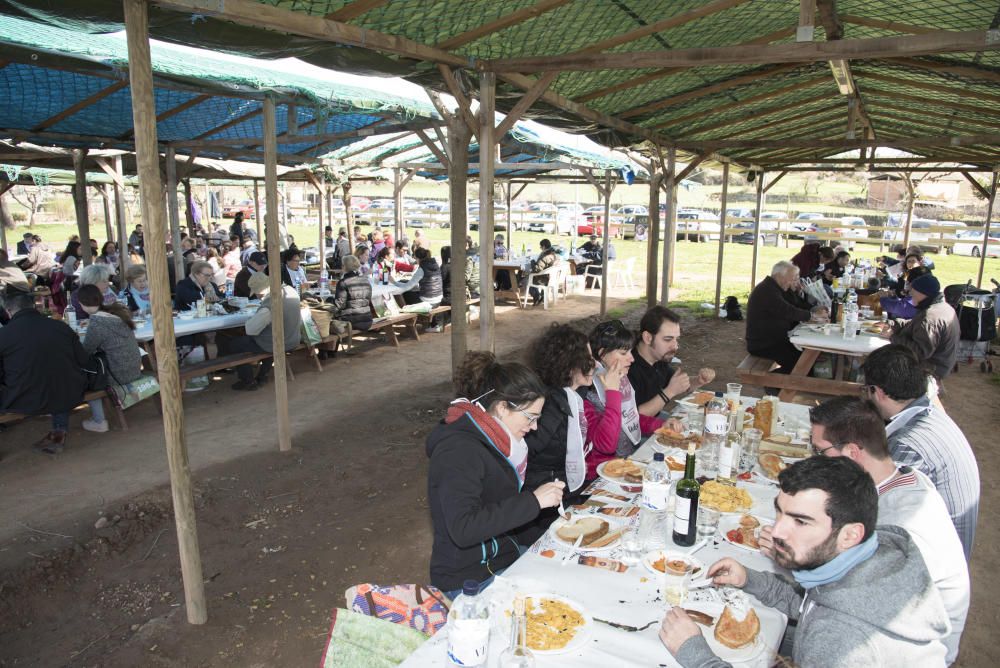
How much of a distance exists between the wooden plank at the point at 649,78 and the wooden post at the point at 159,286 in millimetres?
4248

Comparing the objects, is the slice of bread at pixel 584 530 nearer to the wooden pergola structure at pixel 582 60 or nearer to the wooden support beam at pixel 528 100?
the wooden pergola structure at pixel 582 60

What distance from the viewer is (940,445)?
256 cm

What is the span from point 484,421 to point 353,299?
6.23 metres

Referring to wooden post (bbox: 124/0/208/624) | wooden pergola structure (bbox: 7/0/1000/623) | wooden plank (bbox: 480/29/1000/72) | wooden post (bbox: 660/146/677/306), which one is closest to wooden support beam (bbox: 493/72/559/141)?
wooden pergola structure (bbox: 7/0/1000/623)

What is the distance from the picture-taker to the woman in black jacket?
8297mm

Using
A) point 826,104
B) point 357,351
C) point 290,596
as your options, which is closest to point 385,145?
point 357,351

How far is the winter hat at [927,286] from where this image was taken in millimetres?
5859

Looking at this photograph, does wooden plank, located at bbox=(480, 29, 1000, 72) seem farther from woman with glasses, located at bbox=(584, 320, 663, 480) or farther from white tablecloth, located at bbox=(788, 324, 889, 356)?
white tablecloth, located at bbox=(788, 324, 889, 356)

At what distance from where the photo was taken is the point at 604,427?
3.32 m

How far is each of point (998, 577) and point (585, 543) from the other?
3022 millimetres

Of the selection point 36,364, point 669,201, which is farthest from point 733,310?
point 36,364

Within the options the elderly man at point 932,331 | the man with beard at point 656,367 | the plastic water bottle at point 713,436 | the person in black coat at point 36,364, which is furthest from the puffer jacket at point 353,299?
the elderly man at point 932,331

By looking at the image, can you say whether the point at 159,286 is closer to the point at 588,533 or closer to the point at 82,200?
the point at 588,533

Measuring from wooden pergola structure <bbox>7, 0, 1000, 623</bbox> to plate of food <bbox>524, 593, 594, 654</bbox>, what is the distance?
6.49 ft
